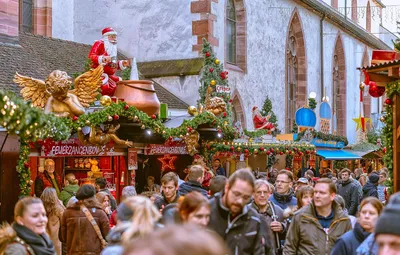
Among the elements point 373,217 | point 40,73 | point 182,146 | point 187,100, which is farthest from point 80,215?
point 187,100

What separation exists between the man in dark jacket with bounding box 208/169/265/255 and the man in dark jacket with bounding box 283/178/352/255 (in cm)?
133

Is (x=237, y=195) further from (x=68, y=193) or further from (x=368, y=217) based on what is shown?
(x=68, y=193)

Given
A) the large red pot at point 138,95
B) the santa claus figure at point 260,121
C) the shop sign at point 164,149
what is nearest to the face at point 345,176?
the large red pot at point 138,95

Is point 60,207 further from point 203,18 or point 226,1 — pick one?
point 226,1

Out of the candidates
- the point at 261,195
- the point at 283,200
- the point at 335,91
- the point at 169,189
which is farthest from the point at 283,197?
the point at 335,91

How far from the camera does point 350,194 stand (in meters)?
14.1

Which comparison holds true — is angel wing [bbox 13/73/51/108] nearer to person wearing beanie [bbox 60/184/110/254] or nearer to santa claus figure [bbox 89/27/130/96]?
santa claus figure [bbox 89/27/130/96]

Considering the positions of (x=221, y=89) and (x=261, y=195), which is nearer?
(x=261, y=195)

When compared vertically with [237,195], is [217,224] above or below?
below

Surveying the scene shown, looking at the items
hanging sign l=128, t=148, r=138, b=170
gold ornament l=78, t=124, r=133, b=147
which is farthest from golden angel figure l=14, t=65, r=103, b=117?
hanging sign l=128, t=148, r=138, b=170

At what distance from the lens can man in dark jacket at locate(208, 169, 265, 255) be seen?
5762 millimetres

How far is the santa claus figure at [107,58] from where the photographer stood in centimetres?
1605

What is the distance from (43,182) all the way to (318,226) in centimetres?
768

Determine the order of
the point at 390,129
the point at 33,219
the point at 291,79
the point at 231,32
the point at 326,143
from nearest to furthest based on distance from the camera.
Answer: the point at 33,219
the point at 390,129
the point at 231,32
the point at 326,143
the point at 291,79
